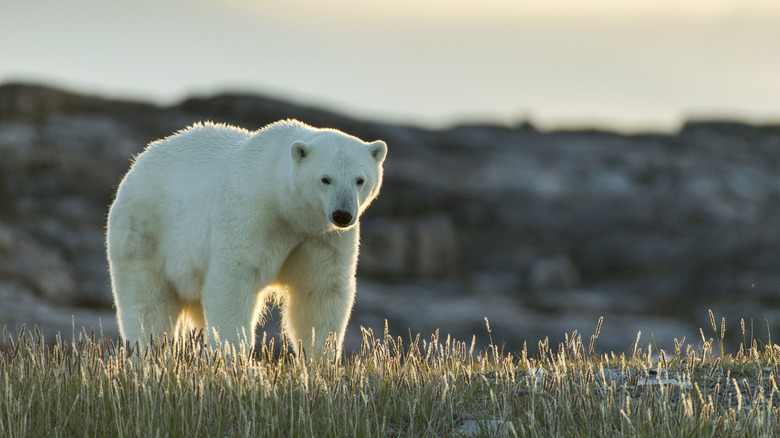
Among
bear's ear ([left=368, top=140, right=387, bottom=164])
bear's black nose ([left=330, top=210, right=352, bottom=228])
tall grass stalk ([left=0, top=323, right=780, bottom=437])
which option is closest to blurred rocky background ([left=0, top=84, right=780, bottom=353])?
bear's ear ([left=368, top=140, right=387, bottom=164])

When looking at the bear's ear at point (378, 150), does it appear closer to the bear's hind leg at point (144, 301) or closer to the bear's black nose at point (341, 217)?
the bear's black nose at point (341, 217)

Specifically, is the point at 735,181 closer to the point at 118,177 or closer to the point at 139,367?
the point at 118,177

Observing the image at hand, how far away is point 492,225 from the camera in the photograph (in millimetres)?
52469

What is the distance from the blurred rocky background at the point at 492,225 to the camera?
3112cm

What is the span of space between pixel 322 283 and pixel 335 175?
3.44ft

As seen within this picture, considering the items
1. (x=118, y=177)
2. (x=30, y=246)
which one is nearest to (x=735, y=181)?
(x=118, y=177)

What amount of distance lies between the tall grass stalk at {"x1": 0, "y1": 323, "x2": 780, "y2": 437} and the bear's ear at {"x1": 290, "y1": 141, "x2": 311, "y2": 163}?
1827 millimetres

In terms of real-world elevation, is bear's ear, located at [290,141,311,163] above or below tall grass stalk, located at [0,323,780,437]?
above

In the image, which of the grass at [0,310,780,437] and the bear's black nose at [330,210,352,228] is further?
the bear's black nose at [330,210,352,228]

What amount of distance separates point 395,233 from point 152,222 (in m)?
37.2

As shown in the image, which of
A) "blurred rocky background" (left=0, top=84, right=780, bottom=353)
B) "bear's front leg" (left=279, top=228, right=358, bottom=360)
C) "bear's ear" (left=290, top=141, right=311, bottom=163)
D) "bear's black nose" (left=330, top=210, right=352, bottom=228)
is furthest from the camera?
"blurred rocky background" (left=0, top=84, right=780, bottom=353)

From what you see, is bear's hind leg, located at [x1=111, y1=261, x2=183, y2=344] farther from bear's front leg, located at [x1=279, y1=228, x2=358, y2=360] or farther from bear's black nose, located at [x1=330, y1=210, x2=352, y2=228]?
bear's black nose, located at [x1=330, y1=210, x2=352, y2=228]

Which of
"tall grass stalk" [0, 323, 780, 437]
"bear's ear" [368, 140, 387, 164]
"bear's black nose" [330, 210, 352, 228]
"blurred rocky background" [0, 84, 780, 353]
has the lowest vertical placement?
"tall grass stalk" [0, 323, 780, 437]

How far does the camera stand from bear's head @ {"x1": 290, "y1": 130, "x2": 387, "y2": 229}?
7016mm
